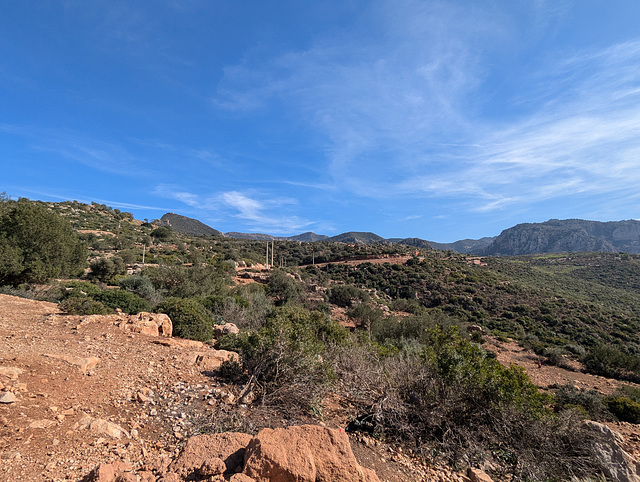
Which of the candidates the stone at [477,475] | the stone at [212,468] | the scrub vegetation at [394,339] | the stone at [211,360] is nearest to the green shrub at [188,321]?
the scrub vegetation at [394,339]

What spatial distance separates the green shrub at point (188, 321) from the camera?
9.38m

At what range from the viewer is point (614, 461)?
4.59m

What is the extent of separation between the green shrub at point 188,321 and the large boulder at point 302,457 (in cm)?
745

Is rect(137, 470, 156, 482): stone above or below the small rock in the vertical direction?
below

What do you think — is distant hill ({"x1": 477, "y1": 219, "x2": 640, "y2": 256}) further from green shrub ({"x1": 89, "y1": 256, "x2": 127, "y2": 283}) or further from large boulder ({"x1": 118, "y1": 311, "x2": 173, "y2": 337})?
large boulder ({"x1": 118, "y1": 311, "x2": 173, "y2": 337})

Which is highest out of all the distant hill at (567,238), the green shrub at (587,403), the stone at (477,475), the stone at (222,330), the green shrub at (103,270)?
the distant hill at (567,238)

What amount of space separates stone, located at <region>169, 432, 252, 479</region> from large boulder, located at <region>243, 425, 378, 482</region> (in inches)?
11.3

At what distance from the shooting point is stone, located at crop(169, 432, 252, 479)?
2.81m

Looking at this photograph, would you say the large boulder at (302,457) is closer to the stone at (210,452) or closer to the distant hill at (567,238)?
the stone at (210,452)

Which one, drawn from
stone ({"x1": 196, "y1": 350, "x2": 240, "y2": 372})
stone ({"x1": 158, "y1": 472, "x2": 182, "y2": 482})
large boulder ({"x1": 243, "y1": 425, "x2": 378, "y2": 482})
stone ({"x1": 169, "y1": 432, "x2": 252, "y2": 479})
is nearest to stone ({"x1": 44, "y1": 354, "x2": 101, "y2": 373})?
stone ({"x1": 196, "y1": 350, "x2": 240, "y2": 372})

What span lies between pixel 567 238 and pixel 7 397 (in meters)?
131

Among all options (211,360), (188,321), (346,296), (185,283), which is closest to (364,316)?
(346,296)

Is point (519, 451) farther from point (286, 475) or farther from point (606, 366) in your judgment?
point (606, 366)

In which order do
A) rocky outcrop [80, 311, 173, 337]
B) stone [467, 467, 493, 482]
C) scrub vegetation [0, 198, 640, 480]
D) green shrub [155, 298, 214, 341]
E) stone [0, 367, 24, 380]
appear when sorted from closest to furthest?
stone [467, 467, 493, 482] < stone [0, 367, 24, 380] < scrub vegetation [0, 198, 640, 480] < rocky outcrop [80, 311, 173, 337] < green shrub [155, 298, 214, 341]
